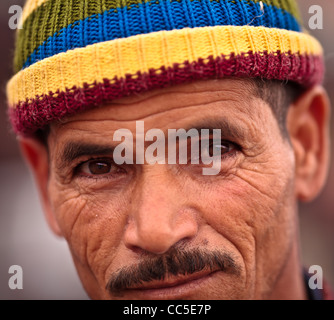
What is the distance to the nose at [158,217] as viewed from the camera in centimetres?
169

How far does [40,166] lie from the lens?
2506 mm

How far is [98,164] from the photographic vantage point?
2021 mm

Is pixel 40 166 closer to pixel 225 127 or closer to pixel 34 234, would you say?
pixel 225 127

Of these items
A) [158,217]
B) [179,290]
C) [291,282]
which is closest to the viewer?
[158,217]

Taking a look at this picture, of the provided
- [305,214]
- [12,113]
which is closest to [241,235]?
[12,113]

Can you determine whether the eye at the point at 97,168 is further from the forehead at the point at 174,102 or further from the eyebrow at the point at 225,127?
the eyebrow at the point at 225,127

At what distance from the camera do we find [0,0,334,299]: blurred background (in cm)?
586

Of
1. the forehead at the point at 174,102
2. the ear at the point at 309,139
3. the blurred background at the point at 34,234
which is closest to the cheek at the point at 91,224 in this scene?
the forehead at the point at 174,102

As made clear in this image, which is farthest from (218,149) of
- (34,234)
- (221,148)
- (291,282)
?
(34,234)

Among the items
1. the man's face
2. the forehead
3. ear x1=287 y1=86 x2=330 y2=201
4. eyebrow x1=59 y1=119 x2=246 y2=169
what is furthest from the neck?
the forehead

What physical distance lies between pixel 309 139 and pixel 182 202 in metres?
0.99

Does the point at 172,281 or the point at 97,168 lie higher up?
the point at 97,168

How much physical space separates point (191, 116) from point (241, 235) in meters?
0.57

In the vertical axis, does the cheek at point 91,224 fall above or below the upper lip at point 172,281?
above
